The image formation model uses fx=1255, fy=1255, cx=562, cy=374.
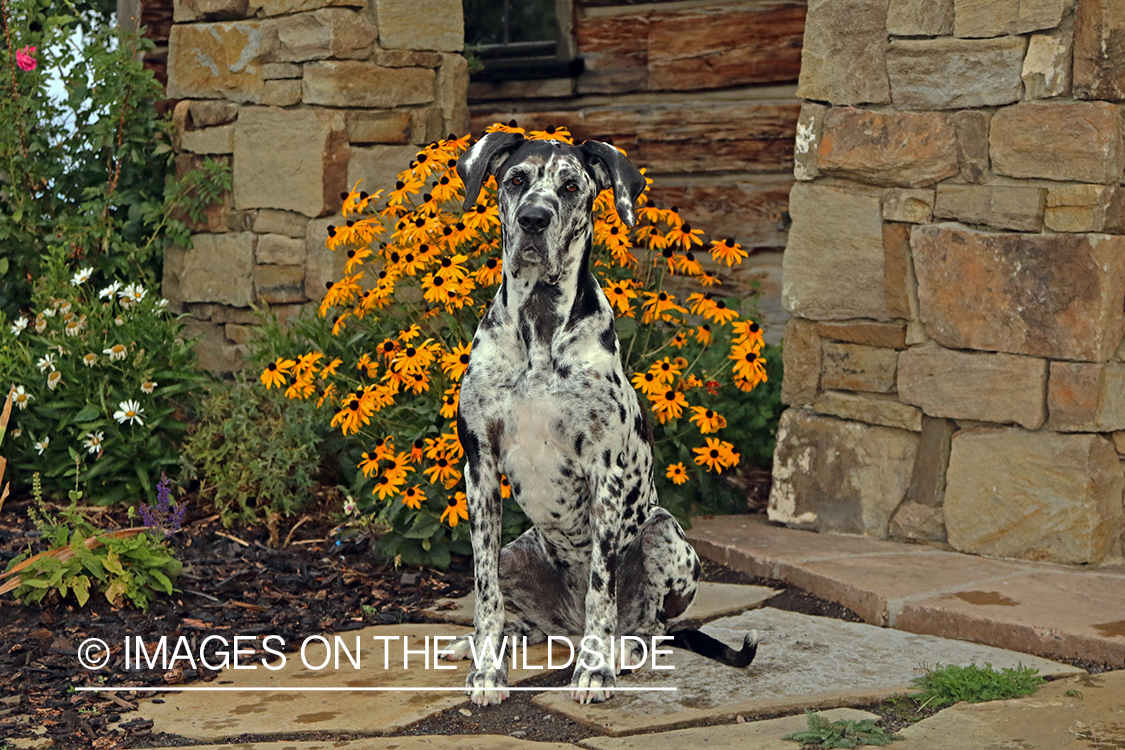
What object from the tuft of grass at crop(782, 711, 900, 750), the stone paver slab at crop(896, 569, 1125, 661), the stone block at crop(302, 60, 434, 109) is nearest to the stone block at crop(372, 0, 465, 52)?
the stone block at crop(302, 60, 434, 109)

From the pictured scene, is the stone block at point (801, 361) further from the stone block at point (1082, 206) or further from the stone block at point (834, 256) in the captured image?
the stone block at point (1082, 206)

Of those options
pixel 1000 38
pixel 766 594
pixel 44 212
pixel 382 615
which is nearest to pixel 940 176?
pixel 1000 38

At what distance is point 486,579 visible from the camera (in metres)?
3.25

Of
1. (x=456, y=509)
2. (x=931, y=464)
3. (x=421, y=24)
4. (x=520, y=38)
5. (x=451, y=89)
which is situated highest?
(x=520, y=38)

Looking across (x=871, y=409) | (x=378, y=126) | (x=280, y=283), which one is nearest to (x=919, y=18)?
(x=871, y=409)

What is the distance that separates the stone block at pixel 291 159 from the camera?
5379 millimetres

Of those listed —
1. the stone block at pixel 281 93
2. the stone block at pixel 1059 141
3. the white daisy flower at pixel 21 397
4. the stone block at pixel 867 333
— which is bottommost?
the white daisy flower at pixel 21 397

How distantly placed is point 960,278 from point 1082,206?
47 centimetres

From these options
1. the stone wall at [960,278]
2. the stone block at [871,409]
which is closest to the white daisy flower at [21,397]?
the stone wall at [960,278]

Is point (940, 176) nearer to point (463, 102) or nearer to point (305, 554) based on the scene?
point (463, 102)

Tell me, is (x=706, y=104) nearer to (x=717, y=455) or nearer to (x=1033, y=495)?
(x=717, y=455)

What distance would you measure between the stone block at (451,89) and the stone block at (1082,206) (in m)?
2.65

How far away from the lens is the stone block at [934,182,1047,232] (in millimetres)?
4301
